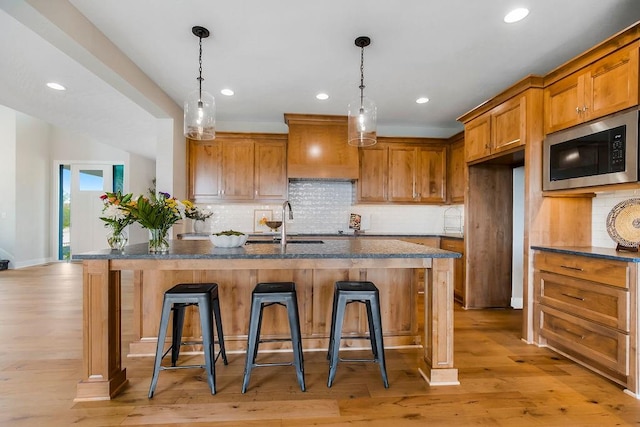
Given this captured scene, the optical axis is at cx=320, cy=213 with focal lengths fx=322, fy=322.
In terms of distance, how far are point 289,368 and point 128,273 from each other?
16.1 ft

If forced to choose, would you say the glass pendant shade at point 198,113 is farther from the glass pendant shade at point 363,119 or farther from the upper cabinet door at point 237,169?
the upper cabinet door at point 237,169

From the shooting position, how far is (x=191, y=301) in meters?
2.05

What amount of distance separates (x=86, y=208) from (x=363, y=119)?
7.61 metres

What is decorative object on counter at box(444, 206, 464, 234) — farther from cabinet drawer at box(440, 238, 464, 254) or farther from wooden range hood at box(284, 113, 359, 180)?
wooden range hood at box(284, 113, 359, 180)

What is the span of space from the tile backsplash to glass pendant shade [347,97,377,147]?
2290 millimetres

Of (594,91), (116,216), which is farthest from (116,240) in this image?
(594,91)

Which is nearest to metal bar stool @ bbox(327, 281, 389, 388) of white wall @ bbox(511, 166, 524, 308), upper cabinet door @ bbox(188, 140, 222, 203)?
white wall @ bbox(511, 166, 524, 308)

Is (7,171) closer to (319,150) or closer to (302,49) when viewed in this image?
(319,150)

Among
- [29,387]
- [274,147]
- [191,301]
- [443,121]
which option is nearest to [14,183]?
[274,147]

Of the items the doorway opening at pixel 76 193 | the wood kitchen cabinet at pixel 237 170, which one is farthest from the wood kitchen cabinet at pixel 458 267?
the doorway opening at pixel 76 193

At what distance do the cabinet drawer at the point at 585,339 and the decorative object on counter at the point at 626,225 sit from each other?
68 centimetres

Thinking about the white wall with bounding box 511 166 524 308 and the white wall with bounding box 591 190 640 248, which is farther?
the white wall with bounding box 511 166 524 308

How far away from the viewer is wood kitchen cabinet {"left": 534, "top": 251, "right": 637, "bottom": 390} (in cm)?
212

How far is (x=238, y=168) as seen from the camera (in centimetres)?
475
